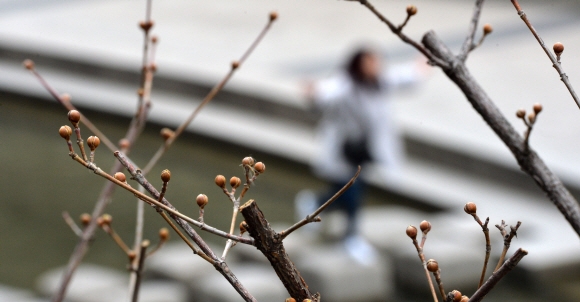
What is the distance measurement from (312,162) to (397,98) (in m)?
1.69

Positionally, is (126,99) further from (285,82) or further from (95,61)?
(285,82)

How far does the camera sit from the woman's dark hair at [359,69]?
4.00 metres

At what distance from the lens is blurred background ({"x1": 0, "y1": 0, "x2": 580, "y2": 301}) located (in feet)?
13.3

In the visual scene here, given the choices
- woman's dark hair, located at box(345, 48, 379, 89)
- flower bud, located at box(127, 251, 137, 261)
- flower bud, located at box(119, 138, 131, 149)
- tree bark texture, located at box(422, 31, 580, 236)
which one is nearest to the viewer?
tree bark texture, located at box(422, 31, 580, 236)

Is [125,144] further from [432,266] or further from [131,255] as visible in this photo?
[432,266]

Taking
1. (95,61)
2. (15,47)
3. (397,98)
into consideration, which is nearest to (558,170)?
(397,98)

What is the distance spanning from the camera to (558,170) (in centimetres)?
530

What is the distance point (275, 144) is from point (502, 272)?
6054 mm

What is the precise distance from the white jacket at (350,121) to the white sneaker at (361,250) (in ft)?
1.21

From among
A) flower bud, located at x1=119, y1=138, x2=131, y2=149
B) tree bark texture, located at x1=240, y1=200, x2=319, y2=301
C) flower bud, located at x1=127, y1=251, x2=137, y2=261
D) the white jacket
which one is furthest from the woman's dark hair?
tree bark texture, located at x1=240, y1=200, x2=319, y2=301

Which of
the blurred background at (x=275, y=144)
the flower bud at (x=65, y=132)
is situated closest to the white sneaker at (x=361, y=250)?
the blurred background at (x=275, y=144)

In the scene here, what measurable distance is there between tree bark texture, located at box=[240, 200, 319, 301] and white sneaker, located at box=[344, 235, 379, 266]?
10.5 ft

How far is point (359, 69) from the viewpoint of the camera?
405 centimetres

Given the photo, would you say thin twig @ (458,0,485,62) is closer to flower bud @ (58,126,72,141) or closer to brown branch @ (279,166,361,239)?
brown branch @ (279,166,361,239)
